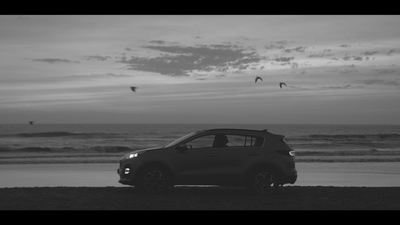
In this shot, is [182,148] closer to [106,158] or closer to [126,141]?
[106,158]

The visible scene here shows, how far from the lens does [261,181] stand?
1512 cm

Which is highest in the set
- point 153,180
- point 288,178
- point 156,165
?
point 288,178

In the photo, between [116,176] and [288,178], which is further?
[116,176]

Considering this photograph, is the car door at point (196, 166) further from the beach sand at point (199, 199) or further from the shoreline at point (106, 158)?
the shoreline at point (106, 158)

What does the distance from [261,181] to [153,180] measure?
8.75 feet

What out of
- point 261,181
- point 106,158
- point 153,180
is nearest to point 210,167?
point 261,181

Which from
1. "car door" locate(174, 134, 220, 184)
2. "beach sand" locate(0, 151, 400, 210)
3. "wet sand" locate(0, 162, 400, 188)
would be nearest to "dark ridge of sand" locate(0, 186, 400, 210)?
"beach sand" locate(0, 151, 400, 210)

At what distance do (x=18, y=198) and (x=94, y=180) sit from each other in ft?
19.1

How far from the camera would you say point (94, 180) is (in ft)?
64.8

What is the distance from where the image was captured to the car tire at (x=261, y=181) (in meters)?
15.1

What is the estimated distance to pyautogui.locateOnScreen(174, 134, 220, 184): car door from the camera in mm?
15008

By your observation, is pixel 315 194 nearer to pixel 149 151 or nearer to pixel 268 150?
pixel 268 150

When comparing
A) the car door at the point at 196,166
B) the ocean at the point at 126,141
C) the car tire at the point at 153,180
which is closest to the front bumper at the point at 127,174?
the car tire at the point at 153,180
